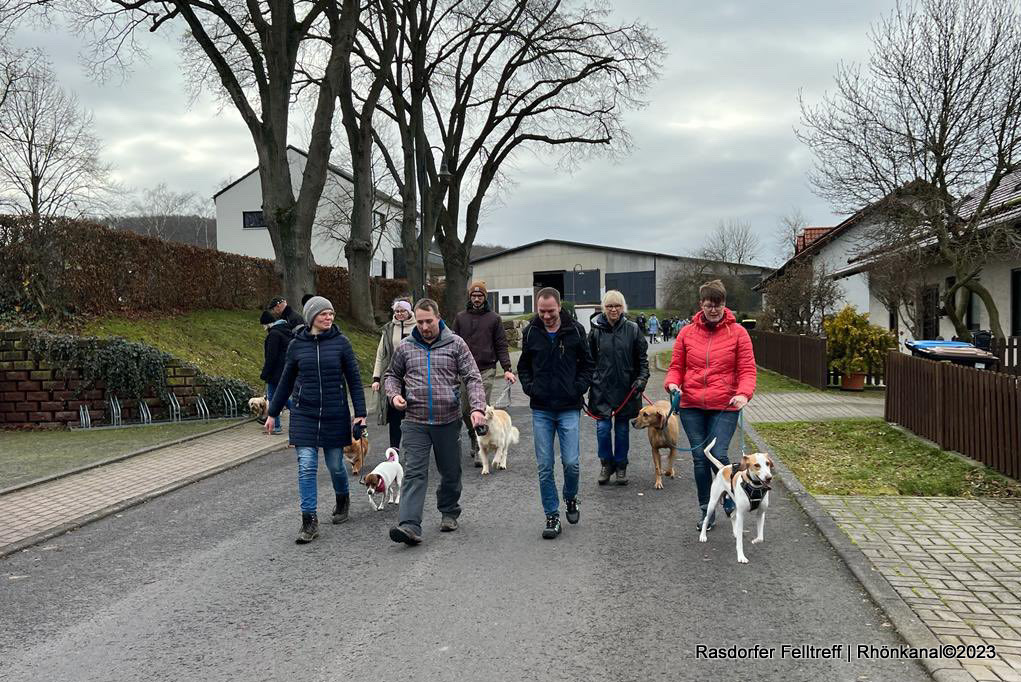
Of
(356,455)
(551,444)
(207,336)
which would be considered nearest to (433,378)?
(551,444)

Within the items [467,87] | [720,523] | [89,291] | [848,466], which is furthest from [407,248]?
[720,523]

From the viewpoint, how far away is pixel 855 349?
18094 mm

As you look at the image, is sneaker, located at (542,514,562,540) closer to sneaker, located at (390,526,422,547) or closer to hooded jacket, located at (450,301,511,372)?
sneaker, located at (390,526,422,547)

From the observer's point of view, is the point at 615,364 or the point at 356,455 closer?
the point at 615,364

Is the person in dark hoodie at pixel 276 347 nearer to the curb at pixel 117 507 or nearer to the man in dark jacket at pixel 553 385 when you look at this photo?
the curb at pixel 117 507

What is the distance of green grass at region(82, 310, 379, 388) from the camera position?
1559 centimetres

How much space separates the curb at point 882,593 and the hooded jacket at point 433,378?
9.27 ft

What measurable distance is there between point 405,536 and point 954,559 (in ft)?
12.5

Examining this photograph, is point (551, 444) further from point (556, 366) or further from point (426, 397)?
point (426, 397)

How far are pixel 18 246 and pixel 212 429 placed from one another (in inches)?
206

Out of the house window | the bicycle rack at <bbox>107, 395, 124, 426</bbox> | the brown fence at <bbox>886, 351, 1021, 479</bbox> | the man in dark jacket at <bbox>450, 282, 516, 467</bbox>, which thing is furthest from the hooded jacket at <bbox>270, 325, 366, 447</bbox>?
the house window

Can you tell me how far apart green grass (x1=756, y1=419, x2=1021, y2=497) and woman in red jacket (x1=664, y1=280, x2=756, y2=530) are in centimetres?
222

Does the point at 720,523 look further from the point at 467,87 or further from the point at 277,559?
the point at 467,87

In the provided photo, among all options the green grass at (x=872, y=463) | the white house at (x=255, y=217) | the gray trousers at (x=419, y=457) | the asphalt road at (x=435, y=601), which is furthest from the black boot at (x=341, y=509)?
the white house at (x=255, y=217)
